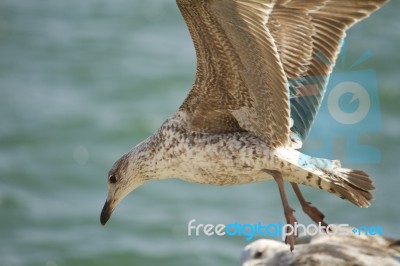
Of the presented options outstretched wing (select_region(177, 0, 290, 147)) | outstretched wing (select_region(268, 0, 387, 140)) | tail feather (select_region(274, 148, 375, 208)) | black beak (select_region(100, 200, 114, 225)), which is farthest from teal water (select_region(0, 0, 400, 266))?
tail feather (select_region(274, 148, 375, 208))

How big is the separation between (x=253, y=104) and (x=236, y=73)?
0.74ft

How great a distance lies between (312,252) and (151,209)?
536 centimetres

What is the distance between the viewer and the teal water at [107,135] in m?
10.8

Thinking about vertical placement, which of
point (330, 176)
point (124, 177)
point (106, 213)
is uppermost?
point (124, 177)

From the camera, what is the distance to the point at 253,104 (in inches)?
227

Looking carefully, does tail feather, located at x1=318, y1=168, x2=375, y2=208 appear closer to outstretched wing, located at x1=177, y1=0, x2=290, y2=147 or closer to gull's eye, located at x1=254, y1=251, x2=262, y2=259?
outstretched wing, located at x1=177, y1=0, x2=290, y2=147

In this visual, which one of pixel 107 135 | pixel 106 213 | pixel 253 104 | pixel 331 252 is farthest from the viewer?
pixel 107 135

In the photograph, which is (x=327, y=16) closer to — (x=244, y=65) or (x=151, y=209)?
(x=244, y=65)

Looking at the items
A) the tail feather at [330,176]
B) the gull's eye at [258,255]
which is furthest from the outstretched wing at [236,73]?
the gull's eye at [258,255]

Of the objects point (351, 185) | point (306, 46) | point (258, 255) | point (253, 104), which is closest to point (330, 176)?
point (351, 185)

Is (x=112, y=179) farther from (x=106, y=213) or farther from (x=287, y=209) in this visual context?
(x=287, y=209)

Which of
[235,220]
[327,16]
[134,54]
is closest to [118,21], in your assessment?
[134,54]

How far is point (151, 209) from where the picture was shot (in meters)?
11.4

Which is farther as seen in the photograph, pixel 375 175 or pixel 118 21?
pixel 118 21
